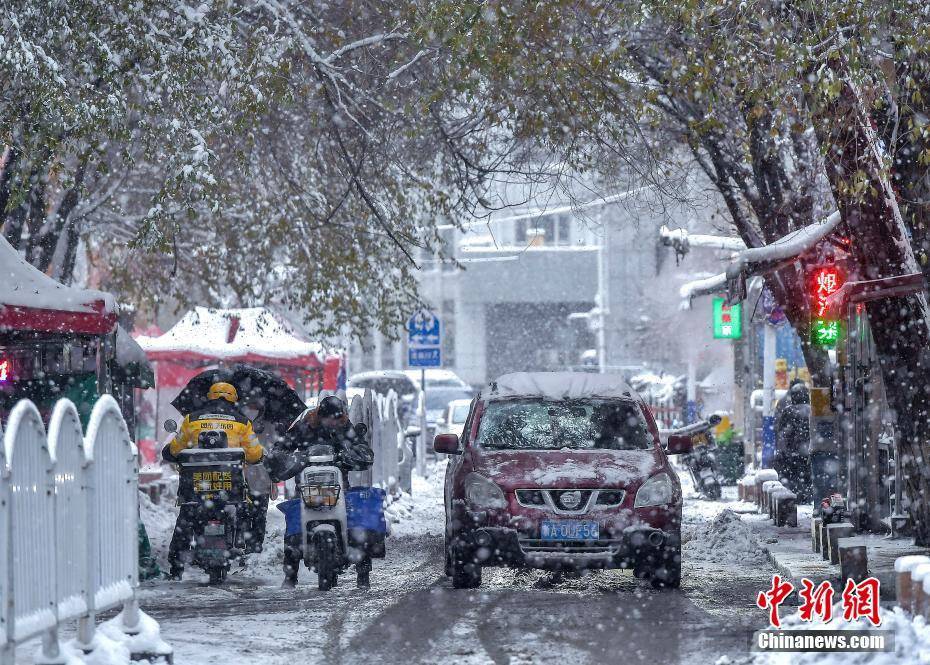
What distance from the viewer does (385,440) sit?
20688 millimetres

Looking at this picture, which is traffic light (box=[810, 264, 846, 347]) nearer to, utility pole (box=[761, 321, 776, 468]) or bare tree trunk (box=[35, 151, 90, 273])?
utility pole (box=[761, 321, 776, 468])

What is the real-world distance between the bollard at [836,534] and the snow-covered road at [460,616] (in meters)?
0.61

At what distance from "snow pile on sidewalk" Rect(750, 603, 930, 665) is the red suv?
3.11m

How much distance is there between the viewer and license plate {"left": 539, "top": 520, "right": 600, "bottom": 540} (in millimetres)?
11344

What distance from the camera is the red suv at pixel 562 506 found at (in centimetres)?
1134

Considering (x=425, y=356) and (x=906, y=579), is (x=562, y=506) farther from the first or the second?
(x=425, y=356)

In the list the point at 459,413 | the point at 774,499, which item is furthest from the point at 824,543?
the point at 459,413

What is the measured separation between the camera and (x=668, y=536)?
451 inches

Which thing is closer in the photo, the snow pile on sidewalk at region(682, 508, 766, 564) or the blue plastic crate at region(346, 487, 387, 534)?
the blue plastic crate at region(346, 487, 387, 534)

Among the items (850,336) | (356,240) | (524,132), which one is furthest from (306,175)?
(850,336)

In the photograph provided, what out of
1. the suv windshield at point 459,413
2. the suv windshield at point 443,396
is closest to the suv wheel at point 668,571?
the suv windshield at point 459,413

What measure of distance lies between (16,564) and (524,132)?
26.1ft

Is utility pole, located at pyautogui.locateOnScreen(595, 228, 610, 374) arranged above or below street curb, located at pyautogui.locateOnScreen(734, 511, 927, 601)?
above

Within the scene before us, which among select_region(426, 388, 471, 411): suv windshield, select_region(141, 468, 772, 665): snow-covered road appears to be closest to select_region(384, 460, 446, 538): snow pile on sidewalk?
select_region(141, 468, 772, 665): snow-covered road
